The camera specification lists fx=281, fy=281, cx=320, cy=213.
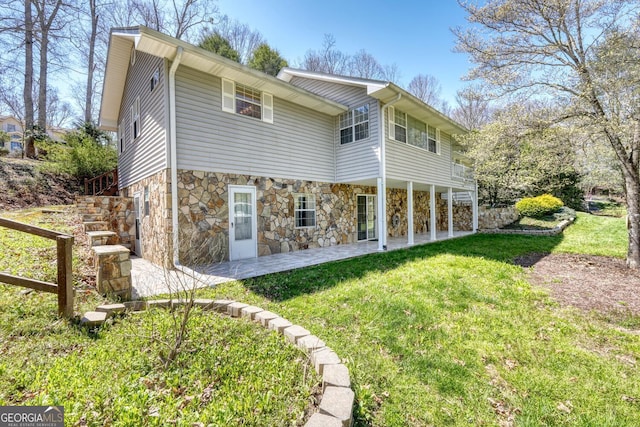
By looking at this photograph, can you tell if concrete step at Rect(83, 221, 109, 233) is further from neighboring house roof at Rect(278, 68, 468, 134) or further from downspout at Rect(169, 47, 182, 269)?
neighboring house roof at Rect(278, 68, 468, 134)

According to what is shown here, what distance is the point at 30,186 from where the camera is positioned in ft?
40.2

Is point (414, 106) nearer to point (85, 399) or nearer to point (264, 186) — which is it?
point (264, 186)

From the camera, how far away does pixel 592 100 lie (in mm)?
5594

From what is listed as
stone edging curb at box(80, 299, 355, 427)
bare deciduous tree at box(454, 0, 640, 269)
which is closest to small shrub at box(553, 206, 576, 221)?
bare deciduous tree at box(454, 0, 640, 269)

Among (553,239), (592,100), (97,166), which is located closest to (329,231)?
(592,100)

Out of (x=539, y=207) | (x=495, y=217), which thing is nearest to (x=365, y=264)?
(x=495, y=217)

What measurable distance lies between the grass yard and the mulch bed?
0.57 metres

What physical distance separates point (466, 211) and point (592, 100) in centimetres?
1091

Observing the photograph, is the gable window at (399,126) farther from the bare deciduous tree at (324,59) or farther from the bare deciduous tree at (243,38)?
the bare deciduous tree at (243,38)

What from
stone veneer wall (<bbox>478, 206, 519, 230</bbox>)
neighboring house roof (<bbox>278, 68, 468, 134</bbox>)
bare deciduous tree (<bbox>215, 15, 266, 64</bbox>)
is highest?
bare deciduous tree (<bbox>215, 15, 266, 64</bbox>)

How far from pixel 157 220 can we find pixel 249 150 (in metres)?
2.99

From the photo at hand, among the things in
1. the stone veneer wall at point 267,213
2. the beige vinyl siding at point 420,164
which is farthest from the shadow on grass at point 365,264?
the beige vinyl siding at point 420,164

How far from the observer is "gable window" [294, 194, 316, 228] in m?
9.22

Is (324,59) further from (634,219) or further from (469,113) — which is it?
(634,219)
